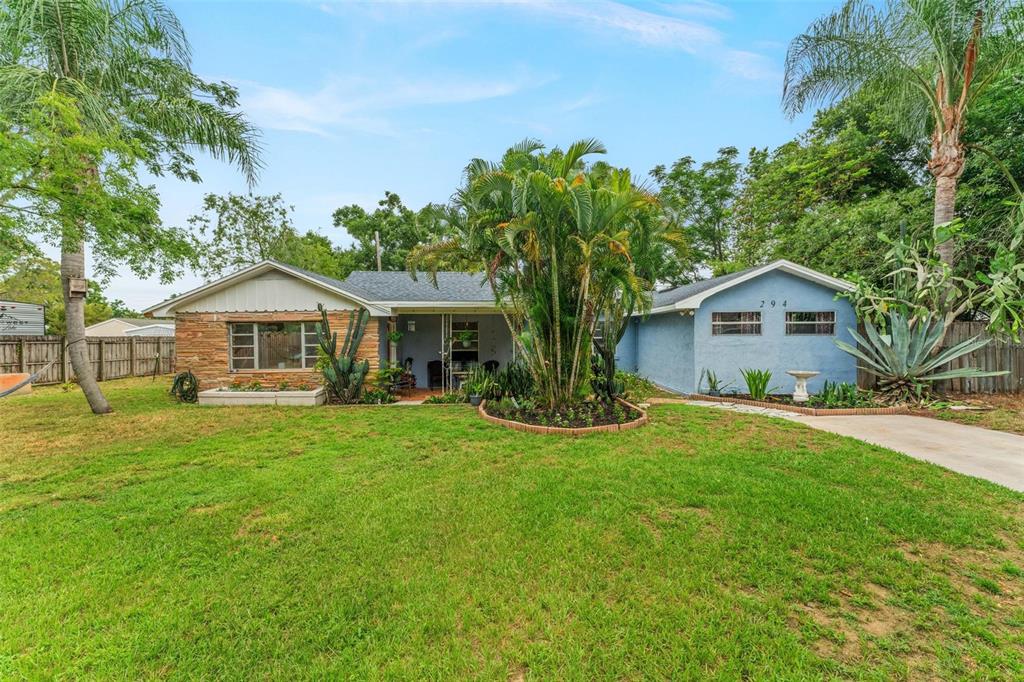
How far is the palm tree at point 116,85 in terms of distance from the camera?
21.7 feet

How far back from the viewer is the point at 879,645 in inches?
95.1

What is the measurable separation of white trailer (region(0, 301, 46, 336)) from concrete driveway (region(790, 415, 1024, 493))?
21.6 meters

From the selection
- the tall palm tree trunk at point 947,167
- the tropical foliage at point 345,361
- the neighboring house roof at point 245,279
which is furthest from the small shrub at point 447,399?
the tall palm tree trunk at point 947,167

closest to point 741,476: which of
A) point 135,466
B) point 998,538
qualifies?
point 998,538

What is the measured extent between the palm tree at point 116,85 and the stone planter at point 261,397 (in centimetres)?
182

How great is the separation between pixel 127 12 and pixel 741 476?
13.5m

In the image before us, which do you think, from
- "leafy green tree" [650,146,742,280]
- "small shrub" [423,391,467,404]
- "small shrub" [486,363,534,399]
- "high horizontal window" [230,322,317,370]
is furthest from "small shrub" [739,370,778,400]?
"leafy green tree" [650,146,742,280]

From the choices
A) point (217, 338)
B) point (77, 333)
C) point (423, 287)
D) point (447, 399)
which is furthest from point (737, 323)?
point (77, 333)

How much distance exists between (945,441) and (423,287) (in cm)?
1226

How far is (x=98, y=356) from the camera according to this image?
13.8 metres

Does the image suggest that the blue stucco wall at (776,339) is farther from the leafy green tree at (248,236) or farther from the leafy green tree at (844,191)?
the leafy green tree at (248,236)

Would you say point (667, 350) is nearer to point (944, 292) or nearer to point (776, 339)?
point (776, 339)

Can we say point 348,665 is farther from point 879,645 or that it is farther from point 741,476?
point 741,476

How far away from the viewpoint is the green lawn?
2.34 metres
